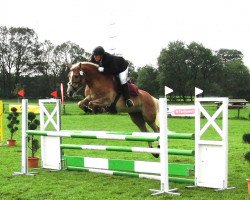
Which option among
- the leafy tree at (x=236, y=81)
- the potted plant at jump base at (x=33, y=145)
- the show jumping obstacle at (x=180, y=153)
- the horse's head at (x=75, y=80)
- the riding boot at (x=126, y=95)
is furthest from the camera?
the leafy tree at (x=236, y=81)

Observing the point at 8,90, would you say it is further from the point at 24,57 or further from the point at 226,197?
the point at 226,197

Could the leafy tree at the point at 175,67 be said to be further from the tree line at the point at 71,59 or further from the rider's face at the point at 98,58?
the rider's face at the point at 98,58

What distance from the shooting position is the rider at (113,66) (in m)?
6.31

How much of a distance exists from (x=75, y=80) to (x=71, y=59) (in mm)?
33752

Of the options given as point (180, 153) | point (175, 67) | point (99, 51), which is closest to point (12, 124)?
point (99, 51)

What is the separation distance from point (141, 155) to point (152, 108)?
2.69m

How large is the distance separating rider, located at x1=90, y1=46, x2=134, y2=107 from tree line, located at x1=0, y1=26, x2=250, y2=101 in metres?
32.3

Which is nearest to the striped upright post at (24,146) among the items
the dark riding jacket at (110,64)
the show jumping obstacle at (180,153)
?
the show jumping obstacle at (180,153)

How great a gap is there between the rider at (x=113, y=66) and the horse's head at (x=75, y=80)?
1.07 ft

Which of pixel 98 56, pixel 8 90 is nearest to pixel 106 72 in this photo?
pixel 98 56

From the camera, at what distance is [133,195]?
540cm

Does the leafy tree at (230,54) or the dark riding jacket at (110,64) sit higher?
the leafy tree at (230,54)

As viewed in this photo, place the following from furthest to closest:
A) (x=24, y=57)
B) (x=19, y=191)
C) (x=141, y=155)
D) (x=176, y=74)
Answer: (x=24, y=57) → (x=176, y=74) → (x=141, y=155) → (x=19, y=191)

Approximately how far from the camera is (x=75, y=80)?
599 centimetres
